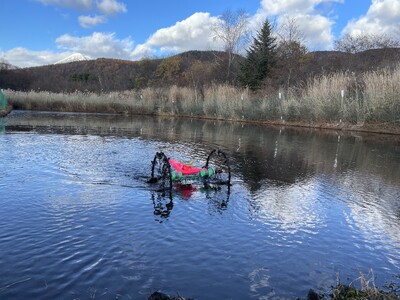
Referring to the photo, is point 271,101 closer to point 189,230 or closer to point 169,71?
point 189,230

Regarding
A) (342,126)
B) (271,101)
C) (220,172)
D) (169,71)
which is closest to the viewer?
(220,172)

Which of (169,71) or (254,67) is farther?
(169,71)

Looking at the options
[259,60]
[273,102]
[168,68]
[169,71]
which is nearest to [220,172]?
[273,102]

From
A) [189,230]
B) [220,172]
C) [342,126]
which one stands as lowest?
[189,230]

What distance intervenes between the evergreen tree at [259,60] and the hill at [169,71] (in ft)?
5.41

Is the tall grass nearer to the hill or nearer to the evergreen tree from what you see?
the hill

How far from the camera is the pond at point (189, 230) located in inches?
179

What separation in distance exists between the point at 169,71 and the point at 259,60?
115 ft

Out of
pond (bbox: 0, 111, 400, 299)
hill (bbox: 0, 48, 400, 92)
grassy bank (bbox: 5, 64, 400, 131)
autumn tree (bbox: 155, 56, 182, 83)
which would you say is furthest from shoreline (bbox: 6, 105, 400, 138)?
autumn tree (bbox: 155, 56, 182, 83)

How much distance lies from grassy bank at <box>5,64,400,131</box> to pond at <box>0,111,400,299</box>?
1282 cm

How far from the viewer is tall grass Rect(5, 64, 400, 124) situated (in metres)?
23.4

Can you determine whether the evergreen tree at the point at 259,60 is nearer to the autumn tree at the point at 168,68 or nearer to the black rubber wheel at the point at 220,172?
the autumn tree at the point at 168,68

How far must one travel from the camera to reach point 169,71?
260ft

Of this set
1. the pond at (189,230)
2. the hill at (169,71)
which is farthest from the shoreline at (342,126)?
the pond at (189,230)
